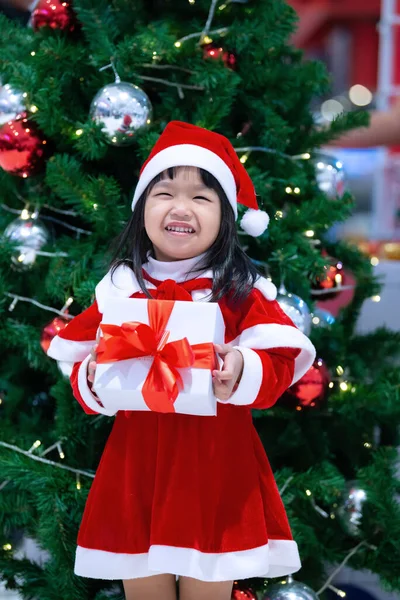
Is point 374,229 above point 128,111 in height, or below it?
below

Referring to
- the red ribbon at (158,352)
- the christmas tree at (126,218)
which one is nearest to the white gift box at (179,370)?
the red ribbon at (158,352)

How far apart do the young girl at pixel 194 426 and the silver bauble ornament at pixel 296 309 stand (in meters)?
0.24

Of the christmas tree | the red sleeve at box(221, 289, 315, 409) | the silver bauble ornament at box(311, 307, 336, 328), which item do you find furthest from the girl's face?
the silver bauble ornament at box(311, 307, 336, 328)

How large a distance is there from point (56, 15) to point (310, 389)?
35.1 inches

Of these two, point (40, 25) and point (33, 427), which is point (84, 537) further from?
point (40, 25)

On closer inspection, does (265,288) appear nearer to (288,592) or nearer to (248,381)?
(248,381)

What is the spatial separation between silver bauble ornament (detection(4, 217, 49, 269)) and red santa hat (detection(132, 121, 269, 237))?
38 centimetres

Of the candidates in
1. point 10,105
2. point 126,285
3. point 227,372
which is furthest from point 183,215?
point 10,105

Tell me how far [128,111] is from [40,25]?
1.10 feet

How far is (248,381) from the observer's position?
103cm

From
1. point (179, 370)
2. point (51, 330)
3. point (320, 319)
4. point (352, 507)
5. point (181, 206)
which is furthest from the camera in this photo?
point (320, 319)

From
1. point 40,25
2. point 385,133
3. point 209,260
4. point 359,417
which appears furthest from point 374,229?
point 209,260

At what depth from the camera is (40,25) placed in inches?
60.1

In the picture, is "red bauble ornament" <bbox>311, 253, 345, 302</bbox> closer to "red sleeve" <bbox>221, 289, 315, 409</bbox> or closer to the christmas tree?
the christmas tree
